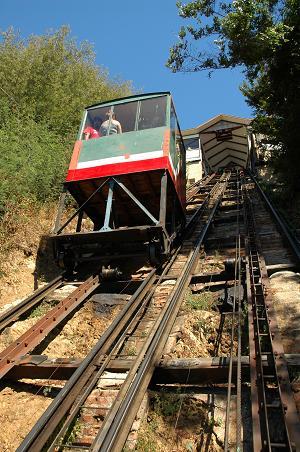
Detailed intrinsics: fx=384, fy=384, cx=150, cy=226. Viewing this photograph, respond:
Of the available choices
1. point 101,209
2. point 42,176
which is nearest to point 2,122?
point 42,176

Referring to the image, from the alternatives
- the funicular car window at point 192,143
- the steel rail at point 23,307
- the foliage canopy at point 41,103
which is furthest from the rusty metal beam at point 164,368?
the funicular car window at point 192,143

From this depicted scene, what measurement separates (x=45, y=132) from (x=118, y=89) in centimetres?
1079

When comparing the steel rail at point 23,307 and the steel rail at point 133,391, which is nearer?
the steel rail at point 133,391

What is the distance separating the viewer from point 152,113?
793 centimetres

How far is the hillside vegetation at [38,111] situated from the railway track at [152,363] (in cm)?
351

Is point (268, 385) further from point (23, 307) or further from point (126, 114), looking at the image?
point (126, 114)

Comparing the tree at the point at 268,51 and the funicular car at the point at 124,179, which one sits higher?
the tree at the point at 268,51

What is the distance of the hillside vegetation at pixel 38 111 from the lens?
9.01 meters

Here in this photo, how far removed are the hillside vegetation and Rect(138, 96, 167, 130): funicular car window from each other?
331 centimetres

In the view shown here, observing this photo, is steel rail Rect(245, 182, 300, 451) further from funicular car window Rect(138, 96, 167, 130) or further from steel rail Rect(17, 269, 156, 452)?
funicular car window Rect(138, 96, 167, 130)

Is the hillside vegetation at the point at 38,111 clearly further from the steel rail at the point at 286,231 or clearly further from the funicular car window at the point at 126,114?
the steel rail at the point at 286,231

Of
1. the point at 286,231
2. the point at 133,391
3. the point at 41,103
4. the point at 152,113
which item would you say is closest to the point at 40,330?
the point at 133,391

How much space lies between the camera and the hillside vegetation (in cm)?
→ 901

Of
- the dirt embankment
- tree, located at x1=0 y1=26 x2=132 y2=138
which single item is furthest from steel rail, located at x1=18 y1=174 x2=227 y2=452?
tree, located at x1=0 y1=26 x2=132 y2=138
